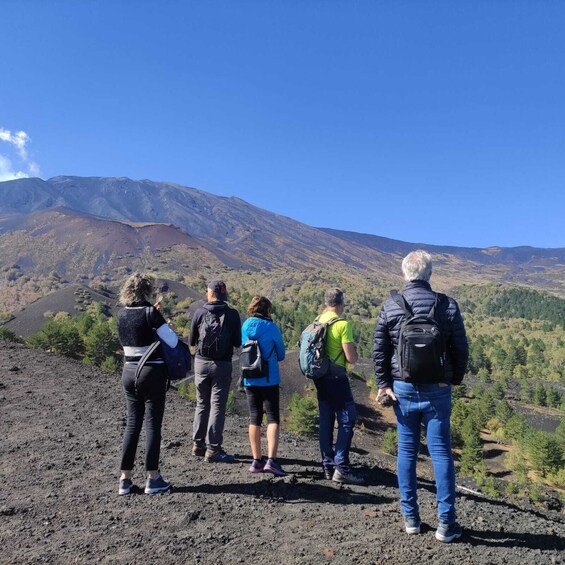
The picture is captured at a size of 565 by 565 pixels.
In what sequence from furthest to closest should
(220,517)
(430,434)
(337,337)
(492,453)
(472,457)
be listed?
(492,453), (472,457), (337,337), (220,517), (430,434)

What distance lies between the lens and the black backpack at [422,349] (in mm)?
3062

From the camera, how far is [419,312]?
320cm

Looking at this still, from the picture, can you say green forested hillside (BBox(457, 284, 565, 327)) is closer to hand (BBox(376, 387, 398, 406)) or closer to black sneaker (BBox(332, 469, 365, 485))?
black sneaker (BBox(332, 469, 365, 485))

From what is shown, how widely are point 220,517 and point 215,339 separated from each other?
164 centimetres

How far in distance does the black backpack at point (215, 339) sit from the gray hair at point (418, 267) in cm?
209

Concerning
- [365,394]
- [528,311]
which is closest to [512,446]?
[365,394]

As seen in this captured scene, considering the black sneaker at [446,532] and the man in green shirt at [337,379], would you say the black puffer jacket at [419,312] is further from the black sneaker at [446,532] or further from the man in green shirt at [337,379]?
the black sneaker at [446,532]

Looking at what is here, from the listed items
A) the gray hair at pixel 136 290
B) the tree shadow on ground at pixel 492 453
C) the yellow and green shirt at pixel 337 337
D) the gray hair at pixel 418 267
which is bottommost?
the tree shadow on ground at pixel 492 453

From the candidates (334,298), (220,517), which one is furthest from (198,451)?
(334,298)

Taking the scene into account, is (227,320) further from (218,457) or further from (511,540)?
(511,540)

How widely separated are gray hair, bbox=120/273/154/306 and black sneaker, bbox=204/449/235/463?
2071mm

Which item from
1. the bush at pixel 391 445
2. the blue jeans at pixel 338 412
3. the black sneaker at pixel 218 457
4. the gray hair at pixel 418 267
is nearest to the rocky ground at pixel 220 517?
the black sneaker at pixel 218 457

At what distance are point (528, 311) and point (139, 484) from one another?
400 feet

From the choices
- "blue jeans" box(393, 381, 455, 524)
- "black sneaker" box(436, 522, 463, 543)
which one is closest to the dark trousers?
"blue jeans" box(393, 381, 455, 524)
